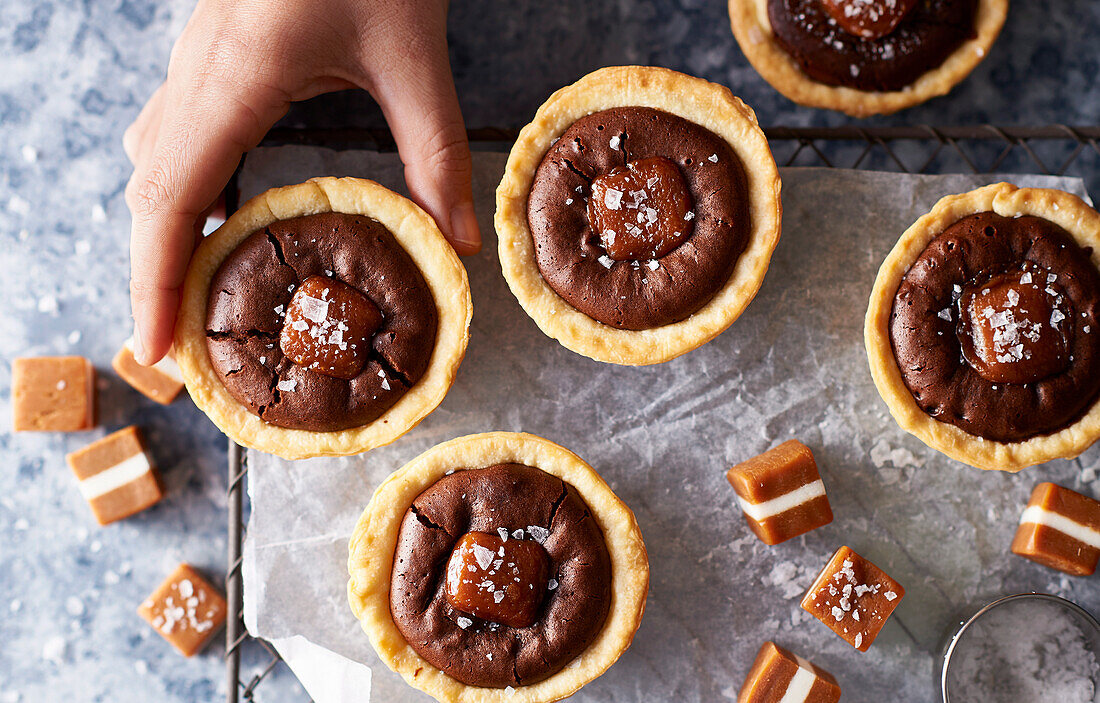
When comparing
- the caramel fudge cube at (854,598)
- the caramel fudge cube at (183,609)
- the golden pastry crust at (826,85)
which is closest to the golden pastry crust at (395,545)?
the caramel fudge cube at (854,598)

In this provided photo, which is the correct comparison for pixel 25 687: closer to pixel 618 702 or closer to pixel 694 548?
pixel 618 702

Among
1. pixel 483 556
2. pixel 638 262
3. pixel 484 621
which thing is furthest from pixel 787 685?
pixel 638 262

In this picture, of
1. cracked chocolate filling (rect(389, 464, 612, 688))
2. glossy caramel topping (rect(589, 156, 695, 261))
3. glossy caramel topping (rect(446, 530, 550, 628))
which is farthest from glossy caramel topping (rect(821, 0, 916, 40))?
glossy caramel topping (rect(446, 530, 550, 628))

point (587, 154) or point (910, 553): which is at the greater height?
point (587, 154)

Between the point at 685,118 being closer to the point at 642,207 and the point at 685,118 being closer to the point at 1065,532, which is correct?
the point at 642,207

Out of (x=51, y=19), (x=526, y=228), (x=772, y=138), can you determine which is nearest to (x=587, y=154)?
(x=526, y=228)

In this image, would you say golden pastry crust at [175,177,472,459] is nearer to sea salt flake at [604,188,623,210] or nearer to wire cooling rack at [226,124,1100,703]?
wire cooling rack at [226,124,1100,703]

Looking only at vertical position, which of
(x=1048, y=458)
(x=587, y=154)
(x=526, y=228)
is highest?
(x=587, y=154)
